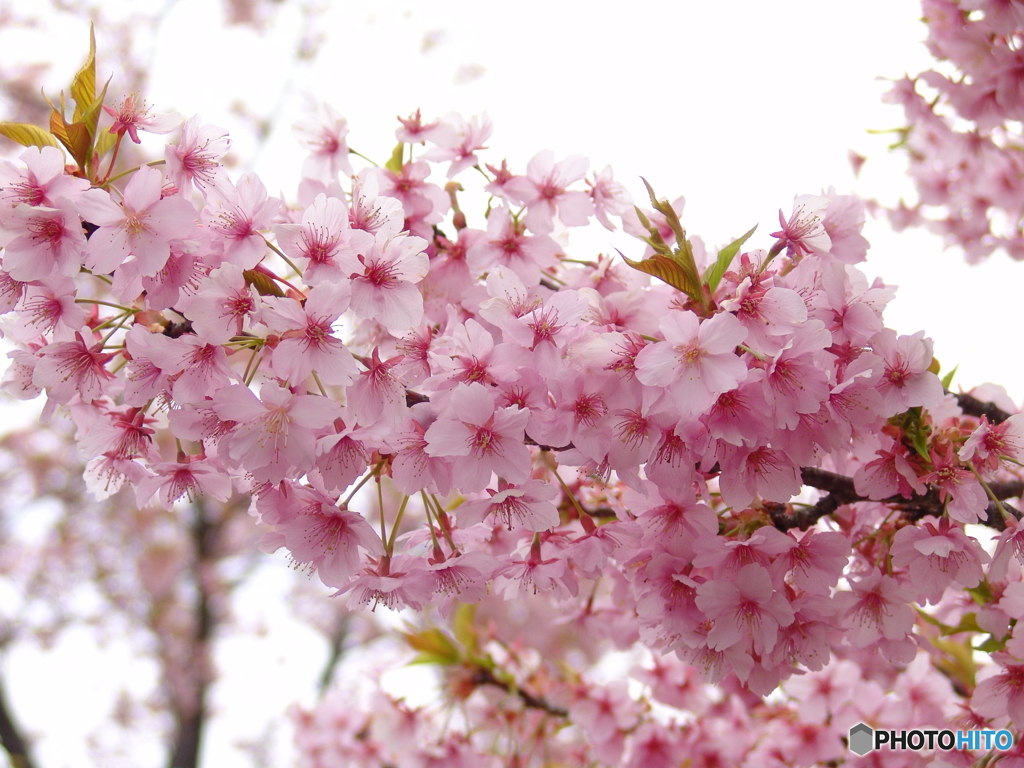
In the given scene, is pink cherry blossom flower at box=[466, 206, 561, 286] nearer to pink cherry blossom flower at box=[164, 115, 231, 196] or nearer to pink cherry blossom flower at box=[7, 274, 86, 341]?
pink cherry blossom flower at box=[164, 115, 231, 196]

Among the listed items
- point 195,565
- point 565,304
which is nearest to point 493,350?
point 565,304

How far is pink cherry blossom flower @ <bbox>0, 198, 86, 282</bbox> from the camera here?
1072 mm

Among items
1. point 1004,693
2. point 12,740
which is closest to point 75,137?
point 1004,693

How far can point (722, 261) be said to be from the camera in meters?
1.14

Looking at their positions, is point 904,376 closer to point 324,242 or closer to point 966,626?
point 966,626

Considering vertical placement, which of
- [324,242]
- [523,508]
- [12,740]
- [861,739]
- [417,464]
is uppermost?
[324,242]

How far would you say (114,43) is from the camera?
22.6ft

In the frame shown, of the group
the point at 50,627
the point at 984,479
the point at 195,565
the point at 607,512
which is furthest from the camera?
the point at 50,627

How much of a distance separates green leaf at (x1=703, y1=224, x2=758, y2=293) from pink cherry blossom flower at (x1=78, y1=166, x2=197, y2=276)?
800mm

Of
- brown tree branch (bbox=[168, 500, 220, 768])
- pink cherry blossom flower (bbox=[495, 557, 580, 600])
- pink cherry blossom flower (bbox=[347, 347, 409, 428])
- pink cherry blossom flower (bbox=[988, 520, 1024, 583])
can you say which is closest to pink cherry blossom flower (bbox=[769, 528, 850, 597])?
pink cherry blossom flower (bbox=[988, 520, 1024, 583])

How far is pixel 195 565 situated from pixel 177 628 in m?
1.82

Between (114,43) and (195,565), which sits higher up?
(114,43)

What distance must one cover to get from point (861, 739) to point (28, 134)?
2.40 meters

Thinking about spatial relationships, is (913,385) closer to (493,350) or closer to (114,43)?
(493,350)
